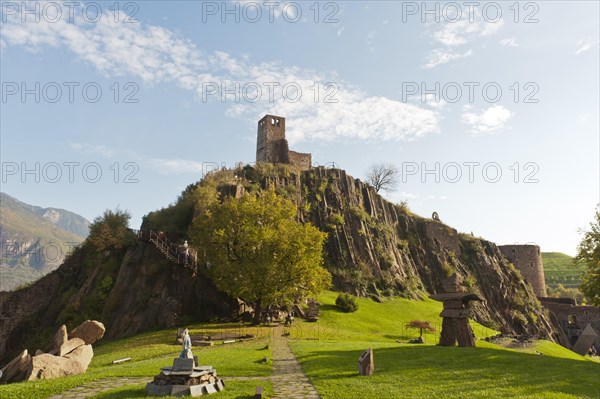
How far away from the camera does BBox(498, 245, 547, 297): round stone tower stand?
89688mm

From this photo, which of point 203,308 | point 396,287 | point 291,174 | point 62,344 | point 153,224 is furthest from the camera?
point 291,174

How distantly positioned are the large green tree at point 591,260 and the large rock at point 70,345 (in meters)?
31.6

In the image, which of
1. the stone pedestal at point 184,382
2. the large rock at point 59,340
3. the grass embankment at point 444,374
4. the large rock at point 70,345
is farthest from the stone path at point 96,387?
the grass embankment at point 444,374

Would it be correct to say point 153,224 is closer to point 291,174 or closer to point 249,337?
point 291,174

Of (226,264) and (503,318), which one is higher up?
(226,264)

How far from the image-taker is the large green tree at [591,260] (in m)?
28.7

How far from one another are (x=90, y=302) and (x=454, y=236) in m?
60.8

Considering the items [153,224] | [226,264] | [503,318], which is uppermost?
[153,224]

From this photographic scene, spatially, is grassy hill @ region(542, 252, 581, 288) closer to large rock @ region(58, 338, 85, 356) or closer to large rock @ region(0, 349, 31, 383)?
large rock @ region(58, 338, 85, 356)

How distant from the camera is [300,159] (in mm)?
71625

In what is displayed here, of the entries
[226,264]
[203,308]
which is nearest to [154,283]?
[203,308]

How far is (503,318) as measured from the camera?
222 feet

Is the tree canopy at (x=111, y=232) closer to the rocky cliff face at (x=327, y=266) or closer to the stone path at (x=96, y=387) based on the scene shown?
the rocky cliff face at (x=327, y=266)

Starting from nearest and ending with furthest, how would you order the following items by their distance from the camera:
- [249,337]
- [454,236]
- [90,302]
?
[249,337] → [90,302] → [454,236]
